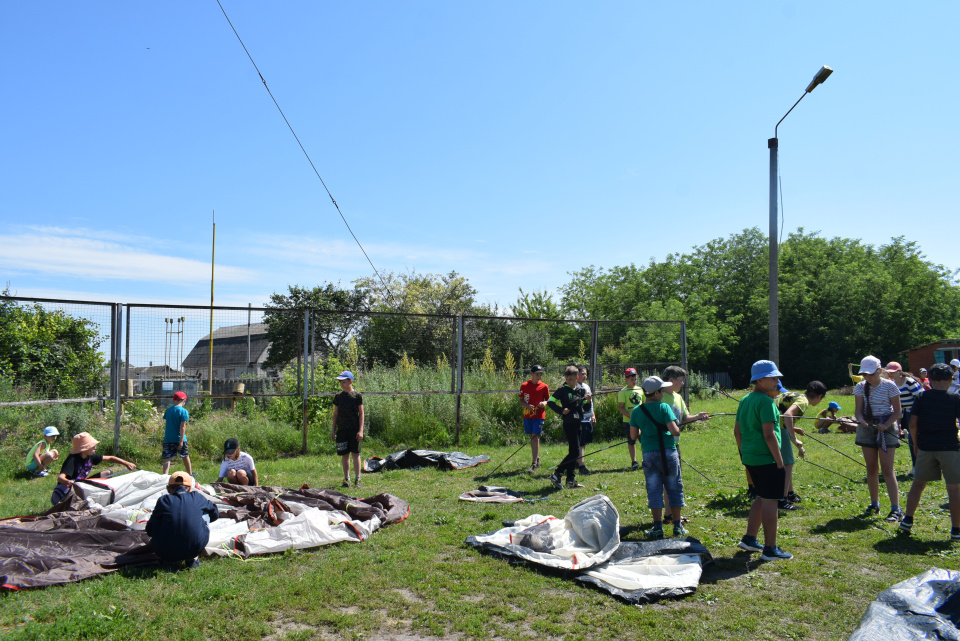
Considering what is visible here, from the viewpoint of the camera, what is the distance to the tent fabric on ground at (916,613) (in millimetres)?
3340

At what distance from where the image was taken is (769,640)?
3893 mm

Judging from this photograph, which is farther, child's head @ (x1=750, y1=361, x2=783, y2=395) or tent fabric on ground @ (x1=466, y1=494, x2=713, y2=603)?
child's head @ (x1=750, y1=361, x2=783, y2=395)

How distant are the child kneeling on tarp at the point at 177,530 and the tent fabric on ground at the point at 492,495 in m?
3.55

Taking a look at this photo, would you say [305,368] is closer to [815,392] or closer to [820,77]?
[815,392]

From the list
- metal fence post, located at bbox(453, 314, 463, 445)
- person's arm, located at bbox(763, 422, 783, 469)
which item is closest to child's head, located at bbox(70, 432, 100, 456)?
metal fence post, located at bbox(453, 314, 463, 445)

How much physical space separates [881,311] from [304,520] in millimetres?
Answer: 47006

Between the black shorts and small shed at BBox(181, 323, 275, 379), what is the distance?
8.94 meters

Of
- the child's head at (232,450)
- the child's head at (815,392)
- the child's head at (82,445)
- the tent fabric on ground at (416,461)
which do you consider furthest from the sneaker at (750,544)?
the child's head at (82,445)

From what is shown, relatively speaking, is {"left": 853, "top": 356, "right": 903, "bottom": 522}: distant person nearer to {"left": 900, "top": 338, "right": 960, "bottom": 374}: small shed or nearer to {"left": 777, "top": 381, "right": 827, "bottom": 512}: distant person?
{"left": 777, "top": 381, "right": 827, "bottom": 512}: distant person

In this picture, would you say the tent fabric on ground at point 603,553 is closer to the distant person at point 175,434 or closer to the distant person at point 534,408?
the distant person at point 534,408

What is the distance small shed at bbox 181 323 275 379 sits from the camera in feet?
36.5

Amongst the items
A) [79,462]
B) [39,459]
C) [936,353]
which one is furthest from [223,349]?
[936,353]

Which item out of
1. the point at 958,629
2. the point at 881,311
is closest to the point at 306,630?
the point at 958,629

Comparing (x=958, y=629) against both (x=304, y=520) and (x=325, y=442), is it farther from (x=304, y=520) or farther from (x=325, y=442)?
(x=325, y=442)
